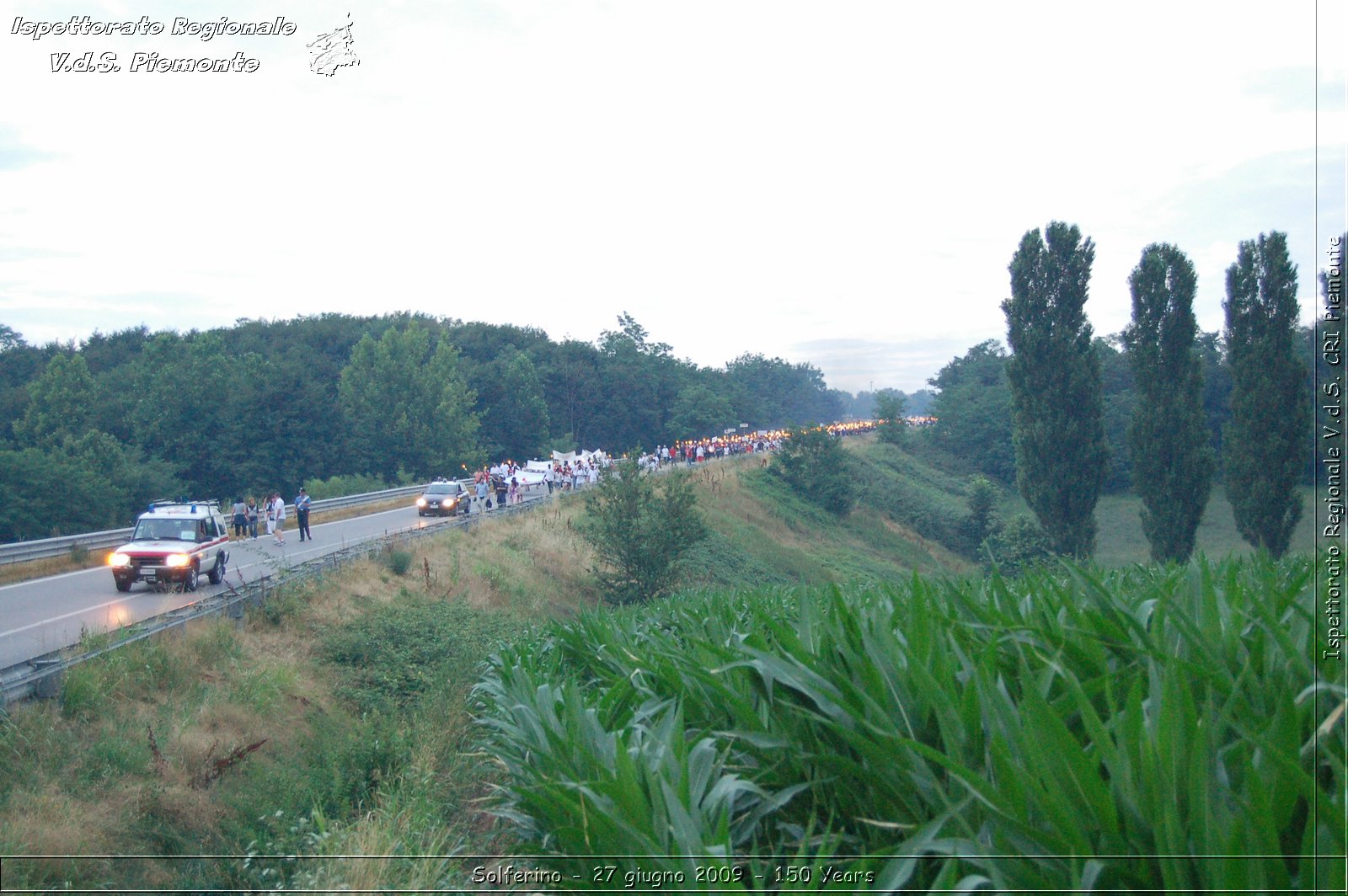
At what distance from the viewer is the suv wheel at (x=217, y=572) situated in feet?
67.5

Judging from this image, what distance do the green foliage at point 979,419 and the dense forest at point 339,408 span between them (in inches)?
9.3

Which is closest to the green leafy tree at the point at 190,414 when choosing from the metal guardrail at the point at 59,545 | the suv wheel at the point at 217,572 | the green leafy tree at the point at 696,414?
the metal guardrail at the point at 59,545

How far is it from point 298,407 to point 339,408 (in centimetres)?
545

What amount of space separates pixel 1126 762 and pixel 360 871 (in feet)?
14.1

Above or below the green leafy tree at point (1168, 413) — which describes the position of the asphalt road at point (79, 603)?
below

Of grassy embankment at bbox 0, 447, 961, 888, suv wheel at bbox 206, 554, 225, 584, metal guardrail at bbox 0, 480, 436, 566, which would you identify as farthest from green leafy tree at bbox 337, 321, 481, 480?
grassy embankment at bbox 0, 447, 961, 888

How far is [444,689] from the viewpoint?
1235 cm

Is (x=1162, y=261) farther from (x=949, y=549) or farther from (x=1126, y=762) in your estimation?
(x=1126, y=762)

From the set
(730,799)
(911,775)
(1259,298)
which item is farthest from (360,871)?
(1259,298)

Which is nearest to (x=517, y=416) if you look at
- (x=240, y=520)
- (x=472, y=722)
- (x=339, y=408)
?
(x=339, y=408)

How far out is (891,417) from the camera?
95.5 metres

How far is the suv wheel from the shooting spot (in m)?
20.6

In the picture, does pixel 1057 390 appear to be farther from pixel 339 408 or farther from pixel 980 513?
pixel 339 408

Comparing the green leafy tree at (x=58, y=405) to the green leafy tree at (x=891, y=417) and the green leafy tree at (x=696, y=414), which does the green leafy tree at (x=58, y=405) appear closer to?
the green leafy tree at (x=891, y=417)
